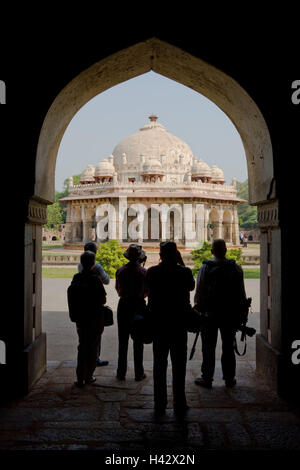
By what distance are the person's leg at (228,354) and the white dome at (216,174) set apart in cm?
3423

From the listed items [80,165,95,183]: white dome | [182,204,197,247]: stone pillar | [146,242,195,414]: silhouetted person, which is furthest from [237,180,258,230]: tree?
[146,242,195,414]: silhouetted person

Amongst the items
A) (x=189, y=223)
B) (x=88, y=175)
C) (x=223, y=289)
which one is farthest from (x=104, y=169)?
(x=223, y=289)

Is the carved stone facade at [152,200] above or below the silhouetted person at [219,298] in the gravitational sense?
above

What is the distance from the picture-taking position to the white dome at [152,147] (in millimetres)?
39094

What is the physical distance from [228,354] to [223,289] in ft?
2.02

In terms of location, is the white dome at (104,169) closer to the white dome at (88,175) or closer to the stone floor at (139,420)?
the white dome at (88,175)

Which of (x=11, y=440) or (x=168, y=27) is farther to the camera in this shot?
(x=168, y=27)

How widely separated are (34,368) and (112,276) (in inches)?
496

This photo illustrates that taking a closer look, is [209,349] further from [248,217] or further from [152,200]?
[248,217]

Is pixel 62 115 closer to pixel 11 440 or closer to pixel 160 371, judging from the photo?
pixel 160 371

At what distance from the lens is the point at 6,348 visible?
147 inches

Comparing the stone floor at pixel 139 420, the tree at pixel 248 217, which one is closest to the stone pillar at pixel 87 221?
the tree at pixel 248 217

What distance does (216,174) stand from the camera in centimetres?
3753
